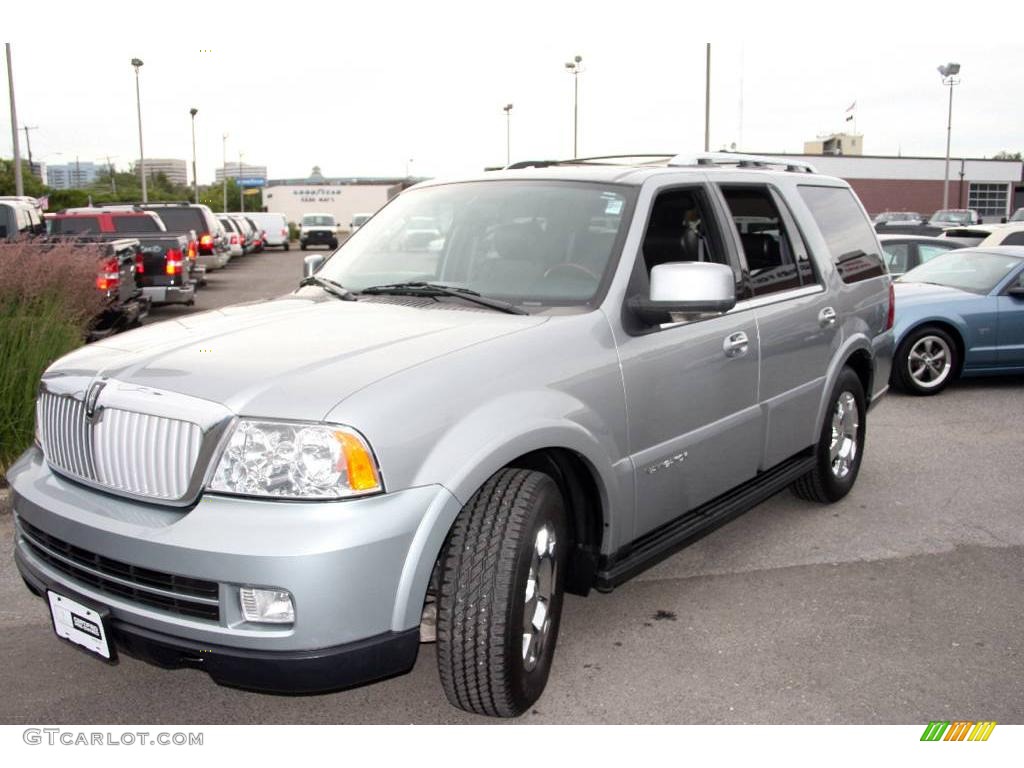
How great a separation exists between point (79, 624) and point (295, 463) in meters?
0.95

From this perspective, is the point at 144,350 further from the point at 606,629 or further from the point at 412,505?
the point at 606,629

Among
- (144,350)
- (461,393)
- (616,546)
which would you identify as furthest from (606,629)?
(144,350)

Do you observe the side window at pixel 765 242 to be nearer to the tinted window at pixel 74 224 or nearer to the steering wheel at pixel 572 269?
the steering wheel at pixel 572 269

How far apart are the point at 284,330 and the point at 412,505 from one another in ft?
3.57

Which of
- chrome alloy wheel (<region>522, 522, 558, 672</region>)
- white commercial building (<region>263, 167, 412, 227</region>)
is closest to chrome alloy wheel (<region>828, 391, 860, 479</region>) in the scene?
chrome alloy wheel (<region>522, 522, 558, 672</region>)

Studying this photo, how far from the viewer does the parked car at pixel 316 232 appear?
50.8m

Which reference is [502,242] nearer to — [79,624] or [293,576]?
[293,576]

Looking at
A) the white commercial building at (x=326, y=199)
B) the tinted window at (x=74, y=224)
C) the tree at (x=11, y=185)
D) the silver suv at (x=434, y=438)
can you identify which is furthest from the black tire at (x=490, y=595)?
the white commercial building at (x=326, y=199)

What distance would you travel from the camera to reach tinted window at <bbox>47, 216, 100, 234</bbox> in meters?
17.7

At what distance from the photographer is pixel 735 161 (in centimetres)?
529

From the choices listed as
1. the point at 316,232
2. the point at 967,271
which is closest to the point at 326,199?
the point at 316,232

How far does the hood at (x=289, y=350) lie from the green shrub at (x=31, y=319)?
2.75 m

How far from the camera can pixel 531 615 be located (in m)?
3.44

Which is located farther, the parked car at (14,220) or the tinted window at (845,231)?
the parked car at (14,220)
